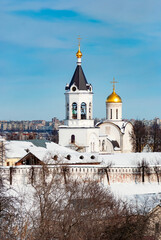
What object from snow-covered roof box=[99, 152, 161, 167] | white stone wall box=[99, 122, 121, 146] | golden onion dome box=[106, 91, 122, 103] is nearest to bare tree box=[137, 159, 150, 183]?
snow-covered roof box=[99, 152, 161, 167]

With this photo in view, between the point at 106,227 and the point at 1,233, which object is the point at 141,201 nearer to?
the point at 106,227

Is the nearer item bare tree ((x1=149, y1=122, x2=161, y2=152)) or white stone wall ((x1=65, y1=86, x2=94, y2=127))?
white stone wall ((x1=65, y1=86, x2=94, y2=127))

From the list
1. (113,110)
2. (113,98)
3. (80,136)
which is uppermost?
(113,98)

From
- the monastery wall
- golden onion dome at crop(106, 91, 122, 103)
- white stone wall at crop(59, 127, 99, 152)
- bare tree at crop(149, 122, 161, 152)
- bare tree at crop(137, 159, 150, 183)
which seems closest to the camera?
the monastery wall

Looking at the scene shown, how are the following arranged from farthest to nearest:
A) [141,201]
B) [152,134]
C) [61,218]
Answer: [152,134] → [141,201] → [61,218]

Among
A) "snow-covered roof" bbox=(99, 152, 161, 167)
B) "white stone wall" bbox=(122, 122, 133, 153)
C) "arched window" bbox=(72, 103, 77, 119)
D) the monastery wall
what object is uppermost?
"arched window" bbox=(72, 103, 77, 119)

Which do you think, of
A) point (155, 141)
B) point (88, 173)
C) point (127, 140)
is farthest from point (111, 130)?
point (88, 173)

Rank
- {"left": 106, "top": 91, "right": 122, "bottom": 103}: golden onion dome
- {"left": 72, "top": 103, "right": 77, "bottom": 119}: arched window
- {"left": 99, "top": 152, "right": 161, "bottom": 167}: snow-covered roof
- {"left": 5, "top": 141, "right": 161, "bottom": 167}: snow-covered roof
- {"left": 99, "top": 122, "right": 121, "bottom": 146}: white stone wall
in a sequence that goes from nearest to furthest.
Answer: {"left": 5, "top": 141, "right": 161, "bottom": 167}: snow-covered roof, {"left": 99, "top": 152, "right": 161, "bottom": 167}: snow-covered roof, {"left": 72, "top": 103, "right": 77, "bottom": 119}: arched window, {"left": 99, "top": 122, "right": 121, "bottom": 146}: white stone wall, {"left": 106, "top": 91, "right": 122, "bottom": 103}: golden onion dome

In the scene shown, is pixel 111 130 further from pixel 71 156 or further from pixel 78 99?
pixel 71 156

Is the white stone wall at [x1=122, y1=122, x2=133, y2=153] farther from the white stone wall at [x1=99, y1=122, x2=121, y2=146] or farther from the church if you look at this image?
the church

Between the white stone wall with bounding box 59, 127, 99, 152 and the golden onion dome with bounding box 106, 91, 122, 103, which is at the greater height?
the golden onion dome with bounding box 106, 91, 122, 103

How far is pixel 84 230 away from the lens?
1448 cm

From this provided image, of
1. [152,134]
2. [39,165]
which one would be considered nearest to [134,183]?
[39,165]

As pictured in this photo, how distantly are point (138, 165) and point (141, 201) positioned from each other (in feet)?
30.1
